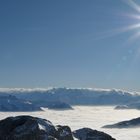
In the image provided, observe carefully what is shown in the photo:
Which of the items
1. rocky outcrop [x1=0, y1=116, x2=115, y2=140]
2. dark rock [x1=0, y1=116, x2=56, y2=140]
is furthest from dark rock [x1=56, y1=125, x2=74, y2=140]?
dark rock [x1=0, y1=116, x2=56, y2=140]

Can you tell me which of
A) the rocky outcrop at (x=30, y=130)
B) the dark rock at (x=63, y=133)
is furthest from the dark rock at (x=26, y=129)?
the dark rock at (x=63, y=133)

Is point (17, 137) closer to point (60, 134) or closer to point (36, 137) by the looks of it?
point (36, 137)

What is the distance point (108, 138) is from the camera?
8438 centimetres

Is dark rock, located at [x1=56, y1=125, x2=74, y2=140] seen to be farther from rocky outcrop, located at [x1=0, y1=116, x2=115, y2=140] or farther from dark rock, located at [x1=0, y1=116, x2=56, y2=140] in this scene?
dark rock, located at [x1=0, y1=116, x2=56, y2=140]

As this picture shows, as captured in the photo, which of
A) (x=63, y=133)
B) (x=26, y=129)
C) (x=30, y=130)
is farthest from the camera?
(x=63, y=133)

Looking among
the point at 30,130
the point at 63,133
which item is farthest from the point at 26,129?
the point at 63,133

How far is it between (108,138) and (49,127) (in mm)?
17948

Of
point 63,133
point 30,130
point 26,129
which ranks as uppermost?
point 26,129

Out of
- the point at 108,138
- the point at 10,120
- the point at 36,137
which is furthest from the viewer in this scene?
the point at 108,138

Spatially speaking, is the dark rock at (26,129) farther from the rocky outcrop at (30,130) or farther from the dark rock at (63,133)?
the dark rock at (63,133)

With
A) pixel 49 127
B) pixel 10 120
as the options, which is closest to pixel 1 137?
pixel 10 120

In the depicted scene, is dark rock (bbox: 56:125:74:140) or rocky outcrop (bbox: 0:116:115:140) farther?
dark rock (bbox: 56:125:74:140)

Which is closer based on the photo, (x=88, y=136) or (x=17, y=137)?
(x=17, y=137)

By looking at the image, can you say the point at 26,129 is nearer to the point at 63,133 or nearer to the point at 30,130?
the point at 30,130
